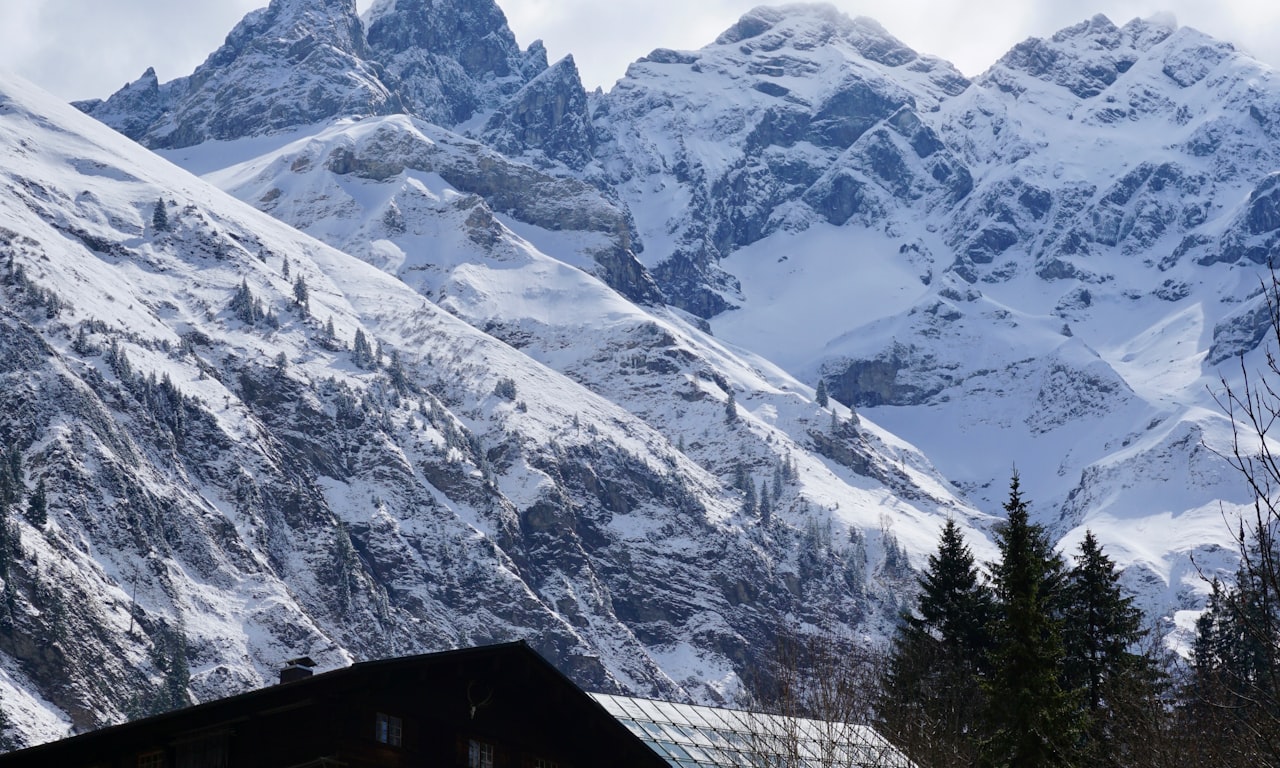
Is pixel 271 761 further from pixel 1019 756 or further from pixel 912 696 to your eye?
pixel 912 696

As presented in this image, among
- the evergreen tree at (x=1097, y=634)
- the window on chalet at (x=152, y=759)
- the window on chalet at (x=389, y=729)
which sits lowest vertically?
the window on chalet at (x=152, y=759)

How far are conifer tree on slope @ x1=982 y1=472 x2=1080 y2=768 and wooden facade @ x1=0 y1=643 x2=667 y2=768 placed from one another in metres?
8.83

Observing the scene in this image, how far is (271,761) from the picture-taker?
42.0 meters

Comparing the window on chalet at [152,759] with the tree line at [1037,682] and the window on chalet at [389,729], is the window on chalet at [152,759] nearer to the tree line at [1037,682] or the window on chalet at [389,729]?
the window on chalet at [389,729]

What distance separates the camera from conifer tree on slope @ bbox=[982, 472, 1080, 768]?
153 feet

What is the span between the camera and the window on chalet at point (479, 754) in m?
45.8

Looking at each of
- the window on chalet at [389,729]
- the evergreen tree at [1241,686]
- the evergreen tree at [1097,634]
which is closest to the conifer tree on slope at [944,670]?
the evergreen tree at [1097,634]

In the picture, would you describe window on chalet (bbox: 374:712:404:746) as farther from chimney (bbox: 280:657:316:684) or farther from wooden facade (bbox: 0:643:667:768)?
chimney (bbox: 280:657:316:684)

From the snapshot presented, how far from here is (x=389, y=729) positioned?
43.7 m

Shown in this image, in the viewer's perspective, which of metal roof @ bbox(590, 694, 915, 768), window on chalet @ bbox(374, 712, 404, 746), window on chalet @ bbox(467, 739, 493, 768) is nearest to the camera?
window on chalet @ bbox(374, 712, 404, 746)

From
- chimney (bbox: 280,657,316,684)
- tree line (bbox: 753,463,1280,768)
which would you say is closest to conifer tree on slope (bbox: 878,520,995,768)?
tree line (bbox: 753,463,1280,768)

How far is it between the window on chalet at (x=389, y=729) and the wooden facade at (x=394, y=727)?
2 cm

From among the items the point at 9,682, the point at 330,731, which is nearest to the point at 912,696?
the point at 330,731

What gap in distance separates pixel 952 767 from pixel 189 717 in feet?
64.9
